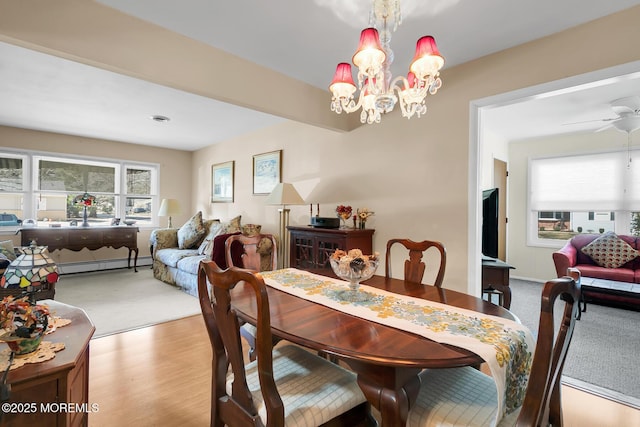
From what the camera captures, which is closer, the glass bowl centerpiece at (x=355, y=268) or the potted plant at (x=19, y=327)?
the potted plant at (x=19, y=327)

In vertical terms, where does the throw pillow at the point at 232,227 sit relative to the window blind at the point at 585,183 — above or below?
below

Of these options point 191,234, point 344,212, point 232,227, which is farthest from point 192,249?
point 344,212

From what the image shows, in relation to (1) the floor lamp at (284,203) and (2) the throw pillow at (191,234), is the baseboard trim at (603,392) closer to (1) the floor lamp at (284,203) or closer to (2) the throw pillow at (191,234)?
(1) the floor lamp at (284,203)

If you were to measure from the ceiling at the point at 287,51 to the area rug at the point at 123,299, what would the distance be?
8.04ft

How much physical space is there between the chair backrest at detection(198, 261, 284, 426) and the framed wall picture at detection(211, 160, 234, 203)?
4384 millimetres

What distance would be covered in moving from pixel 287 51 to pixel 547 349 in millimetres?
2484

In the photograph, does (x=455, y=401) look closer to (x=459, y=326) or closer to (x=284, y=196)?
(x=459, y=326)

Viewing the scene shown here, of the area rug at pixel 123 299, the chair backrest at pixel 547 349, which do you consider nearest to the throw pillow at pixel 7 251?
the area rug at pixel 123 299

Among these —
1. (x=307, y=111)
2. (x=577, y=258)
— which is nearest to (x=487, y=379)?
(x=307, y=111)

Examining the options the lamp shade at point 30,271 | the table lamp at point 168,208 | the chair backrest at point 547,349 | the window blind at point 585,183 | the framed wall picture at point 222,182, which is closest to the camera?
the chair backrest at point 547,349

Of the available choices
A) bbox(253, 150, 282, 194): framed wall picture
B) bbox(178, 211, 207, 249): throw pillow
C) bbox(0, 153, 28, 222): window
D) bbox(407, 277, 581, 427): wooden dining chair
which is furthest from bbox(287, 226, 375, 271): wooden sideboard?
bbox(0, 153, 28, 222): window

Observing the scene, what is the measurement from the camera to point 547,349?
854mm

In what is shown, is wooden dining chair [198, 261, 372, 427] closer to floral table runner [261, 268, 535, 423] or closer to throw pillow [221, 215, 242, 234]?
floral table runner [261, 268, 535, 423]

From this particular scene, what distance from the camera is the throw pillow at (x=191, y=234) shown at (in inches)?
197
